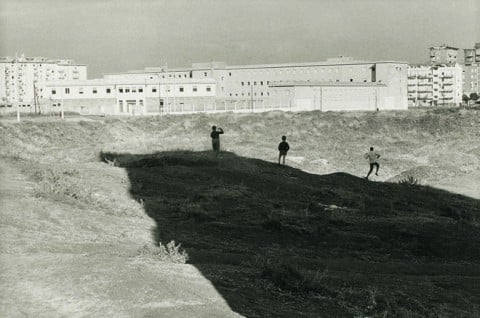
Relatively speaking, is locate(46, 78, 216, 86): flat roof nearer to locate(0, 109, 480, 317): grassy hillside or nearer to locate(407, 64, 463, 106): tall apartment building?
locate(0, 109, 480, 317): grassy hillside

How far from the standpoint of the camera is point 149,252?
9.84 m

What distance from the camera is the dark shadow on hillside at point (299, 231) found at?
8.84 meters

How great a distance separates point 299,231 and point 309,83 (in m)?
80.8

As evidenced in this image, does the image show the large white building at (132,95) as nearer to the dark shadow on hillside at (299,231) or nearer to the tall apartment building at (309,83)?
the tall apartment building at (309,83)

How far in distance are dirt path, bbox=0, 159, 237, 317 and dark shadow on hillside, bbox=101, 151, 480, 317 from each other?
55cm

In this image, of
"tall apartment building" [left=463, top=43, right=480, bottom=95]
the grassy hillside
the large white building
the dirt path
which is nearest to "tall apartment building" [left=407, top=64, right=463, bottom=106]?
"tall apartment building" [left=463, top=43, right=480, bottom=95]

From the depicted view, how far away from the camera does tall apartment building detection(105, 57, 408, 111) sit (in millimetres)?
91125

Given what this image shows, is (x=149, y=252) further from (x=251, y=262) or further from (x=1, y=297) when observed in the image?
(x=1, y=297)

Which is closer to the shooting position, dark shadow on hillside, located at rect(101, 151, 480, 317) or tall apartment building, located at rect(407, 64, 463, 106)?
dark shadow on hillside, located at rect(101, 151, 480, 317)

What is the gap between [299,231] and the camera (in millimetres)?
15281

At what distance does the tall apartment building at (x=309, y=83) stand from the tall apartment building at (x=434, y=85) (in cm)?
3661

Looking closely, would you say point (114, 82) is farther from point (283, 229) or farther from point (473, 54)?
point (473, 54)

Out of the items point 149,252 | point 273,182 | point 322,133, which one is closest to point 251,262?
point 149,252

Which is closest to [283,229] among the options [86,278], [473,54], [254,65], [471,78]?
[86,278]
